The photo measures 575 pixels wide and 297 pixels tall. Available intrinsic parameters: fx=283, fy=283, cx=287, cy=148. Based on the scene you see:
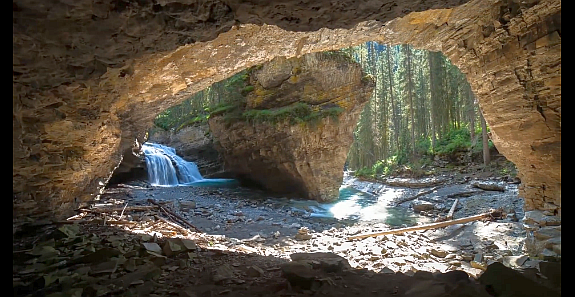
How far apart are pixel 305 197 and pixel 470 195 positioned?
26.8 feet

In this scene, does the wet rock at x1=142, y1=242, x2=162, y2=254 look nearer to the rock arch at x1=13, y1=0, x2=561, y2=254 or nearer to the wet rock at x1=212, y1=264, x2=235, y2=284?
the wet rock at x1=212, y1=264, x2=235, y2=284

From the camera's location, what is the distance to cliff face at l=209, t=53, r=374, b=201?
51.1 feet

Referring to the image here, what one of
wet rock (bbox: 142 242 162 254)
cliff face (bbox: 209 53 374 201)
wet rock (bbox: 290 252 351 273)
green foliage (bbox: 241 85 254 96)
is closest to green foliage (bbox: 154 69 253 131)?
green foliage (bbox: 241 85 254 96)

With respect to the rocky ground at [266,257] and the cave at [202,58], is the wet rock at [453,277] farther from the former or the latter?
the cave at [202,58]

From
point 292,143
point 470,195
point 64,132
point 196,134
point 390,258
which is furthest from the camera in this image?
point 196,134

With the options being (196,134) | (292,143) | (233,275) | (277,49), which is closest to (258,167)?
(292,143)

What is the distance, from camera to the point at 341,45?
8.51m

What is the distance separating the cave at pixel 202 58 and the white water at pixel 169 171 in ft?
32.5

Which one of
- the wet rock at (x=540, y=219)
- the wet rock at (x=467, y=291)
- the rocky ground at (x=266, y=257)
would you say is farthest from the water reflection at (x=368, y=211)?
the wet rock at (x=467, y=291)

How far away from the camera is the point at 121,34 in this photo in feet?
11.1

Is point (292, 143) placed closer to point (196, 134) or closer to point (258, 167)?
point (258, 167)

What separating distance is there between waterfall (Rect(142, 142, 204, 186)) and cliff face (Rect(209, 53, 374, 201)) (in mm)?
5620

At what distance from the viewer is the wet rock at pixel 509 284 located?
2.59 metres

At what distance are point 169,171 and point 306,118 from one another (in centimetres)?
1008
